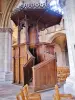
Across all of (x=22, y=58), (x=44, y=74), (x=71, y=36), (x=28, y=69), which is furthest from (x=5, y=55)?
(x=71, y=36)

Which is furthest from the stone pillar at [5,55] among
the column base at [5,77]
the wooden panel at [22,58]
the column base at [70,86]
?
the column base at [70,86]

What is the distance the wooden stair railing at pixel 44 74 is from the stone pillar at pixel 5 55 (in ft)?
15.2

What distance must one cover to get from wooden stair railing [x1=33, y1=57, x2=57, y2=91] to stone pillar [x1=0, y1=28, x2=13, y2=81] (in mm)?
4635

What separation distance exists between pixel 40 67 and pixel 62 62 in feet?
42.9

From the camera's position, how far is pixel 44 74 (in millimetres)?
6137

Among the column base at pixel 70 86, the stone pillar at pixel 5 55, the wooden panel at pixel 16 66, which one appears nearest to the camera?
the column base at pixel 70 86

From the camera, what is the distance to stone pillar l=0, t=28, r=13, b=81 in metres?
10.5

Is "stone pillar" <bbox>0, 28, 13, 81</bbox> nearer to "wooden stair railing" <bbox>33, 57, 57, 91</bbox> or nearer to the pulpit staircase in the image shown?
the pulpit staircase

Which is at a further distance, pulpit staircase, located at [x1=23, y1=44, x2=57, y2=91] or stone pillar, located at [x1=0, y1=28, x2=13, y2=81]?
stone pillar, located at [x1=0, y1=28, x2=13, y2=81]

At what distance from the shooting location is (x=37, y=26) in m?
8.77

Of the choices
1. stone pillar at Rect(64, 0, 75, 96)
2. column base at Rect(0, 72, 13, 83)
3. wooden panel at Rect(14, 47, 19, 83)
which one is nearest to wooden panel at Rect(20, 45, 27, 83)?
wooden panel at Rect(14, 47, 19, 83)

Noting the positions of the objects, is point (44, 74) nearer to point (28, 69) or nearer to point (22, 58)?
point (28, 69)

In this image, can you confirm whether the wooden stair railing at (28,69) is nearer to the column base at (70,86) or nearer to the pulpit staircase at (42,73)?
the pulpit staircase at (42,73)

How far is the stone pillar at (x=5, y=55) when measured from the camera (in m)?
10.5
